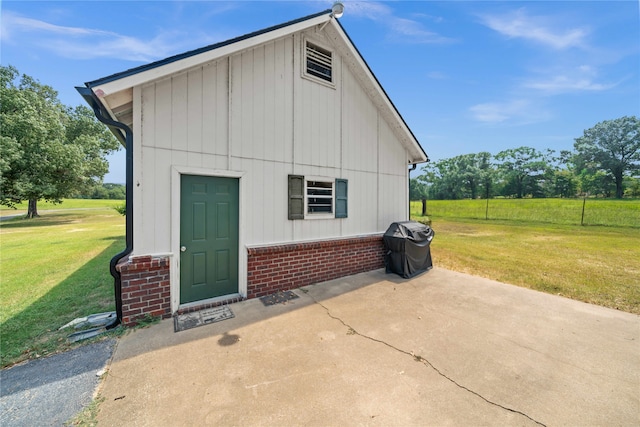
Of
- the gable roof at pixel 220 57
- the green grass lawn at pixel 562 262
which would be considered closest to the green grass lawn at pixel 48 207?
the gable roof at pixel 220 57

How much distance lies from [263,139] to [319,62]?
244 centimetres

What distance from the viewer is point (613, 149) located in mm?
43156

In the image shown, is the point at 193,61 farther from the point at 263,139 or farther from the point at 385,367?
the point at 385,367

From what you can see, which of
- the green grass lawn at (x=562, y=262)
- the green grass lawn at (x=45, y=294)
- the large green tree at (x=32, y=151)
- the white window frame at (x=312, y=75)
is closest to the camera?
the green grass lawn at (x=45, y=294)

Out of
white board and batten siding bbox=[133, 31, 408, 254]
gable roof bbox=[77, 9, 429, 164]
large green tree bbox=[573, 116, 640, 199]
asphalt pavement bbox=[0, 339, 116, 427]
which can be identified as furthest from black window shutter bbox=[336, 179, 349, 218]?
large green tree bbox=[573, 116, 640, 199]

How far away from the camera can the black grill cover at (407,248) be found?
235 inches

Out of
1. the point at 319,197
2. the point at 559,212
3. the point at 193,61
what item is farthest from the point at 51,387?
the point at 559,212

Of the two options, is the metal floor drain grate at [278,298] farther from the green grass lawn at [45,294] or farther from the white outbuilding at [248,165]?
the green grass lawn at [45,294]

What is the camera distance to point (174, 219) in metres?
3.86

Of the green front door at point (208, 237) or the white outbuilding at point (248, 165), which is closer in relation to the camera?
the white outbuilding at point (248, 165)

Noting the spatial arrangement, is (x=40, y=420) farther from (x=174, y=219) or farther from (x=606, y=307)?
(x=606, y=307)

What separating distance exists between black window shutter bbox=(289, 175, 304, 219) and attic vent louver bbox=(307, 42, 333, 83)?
2470 mm

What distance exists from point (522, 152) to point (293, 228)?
68.6m

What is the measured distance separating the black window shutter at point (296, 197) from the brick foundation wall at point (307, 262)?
0.65 m
